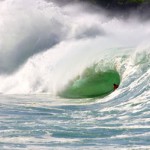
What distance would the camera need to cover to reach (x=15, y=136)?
1188 centimetres

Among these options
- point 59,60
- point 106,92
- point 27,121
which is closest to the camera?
point 27,121

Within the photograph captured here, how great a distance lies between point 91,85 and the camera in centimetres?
2300

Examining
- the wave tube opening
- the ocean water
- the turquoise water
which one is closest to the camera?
the turquoise water

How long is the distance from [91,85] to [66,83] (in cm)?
168

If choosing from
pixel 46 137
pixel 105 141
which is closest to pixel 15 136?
pixel 46 137

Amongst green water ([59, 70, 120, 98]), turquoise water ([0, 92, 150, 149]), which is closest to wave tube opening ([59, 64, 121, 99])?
green water ([59, 70, 120, 98])

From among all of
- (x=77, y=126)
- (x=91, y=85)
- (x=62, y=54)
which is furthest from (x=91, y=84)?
(x=77, y=126)

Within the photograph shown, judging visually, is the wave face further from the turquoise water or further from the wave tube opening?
the turquoise water

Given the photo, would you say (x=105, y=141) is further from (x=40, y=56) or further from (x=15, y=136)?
(x=40, y=56)

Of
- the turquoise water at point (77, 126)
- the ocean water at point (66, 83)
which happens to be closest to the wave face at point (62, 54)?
the ocean water at point (66, 83)

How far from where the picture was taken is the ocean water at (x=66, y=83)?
11906mm

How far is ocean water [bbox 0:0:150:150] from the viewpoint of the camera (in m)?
11.9

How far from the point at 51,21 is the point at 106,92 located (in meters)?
14.7

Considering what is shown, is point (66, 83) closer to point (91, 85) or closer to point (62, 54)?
point (91, 85)
